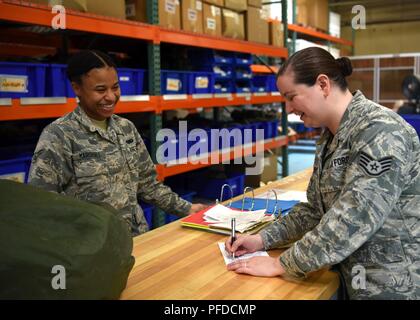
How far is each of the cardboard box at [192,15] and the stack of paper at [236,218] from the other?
2021mm

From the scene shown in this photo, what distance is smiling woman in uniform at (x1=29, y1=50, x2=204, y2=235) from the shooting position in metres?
1.81

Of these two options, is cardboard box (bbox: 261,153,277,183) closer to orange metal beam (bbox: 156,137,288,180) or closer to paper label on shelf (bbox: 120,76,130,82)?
orange metal beam (bbox: 156,137,288,180)

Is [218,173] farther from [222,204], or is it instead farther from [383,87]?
[383,87]

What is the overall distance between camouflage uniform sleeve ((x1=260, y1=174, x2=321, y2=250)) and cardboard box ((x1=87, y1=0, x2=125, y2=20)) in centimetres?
192

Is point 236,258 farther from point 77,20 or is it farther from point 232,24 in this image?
point 232,24

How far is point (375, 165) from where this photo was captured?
1154 millimetres

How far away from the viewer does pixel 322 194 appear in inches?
55.9

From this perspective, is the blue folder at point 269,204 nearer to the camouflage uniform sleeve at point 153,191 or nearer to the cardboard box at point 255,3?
the camouflage uniform sleeve at point 153,191

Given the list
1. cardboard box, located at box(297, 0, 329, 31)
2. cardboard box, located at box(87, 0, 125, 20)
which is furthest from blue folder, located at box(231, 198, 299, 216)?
cardboard box, located at box(297, 0, 329, 31)

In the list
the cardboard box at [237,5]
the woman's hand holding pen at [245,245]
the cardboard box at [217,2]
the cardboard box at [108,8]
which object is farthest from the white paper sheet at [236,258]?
the cardboard box at [237,5]

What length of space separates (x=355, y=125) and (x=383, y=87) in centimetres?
1013

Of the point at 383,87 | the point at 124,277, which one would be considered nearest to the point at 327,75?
the point at 124,277

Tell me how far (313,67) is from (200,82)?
2.55 metres

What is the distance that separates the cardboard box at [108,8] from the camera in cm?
269
